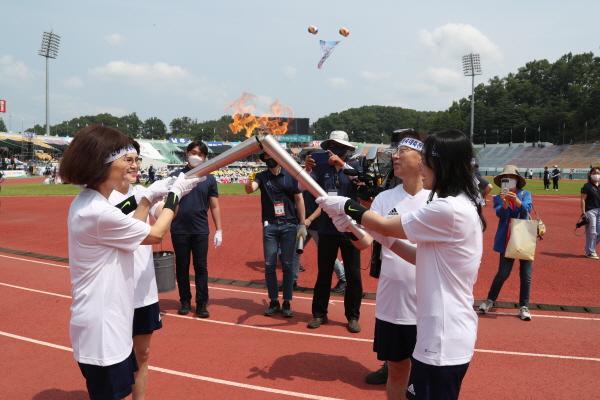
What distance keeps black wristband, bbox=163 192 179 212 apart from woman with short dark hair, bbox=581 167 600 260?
9.98 meters

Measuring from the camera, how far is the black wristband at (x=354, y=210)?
8.68 feet

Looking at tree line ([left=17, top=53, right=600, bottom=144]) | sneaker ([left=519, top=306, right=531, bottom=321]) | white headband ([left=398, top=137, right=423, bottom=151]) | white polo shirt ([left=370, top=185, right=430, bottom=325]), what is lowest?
sneaker ([left=519, top=306, right=531, bottom=321])

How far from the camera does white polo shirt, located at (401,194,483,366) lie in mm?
2289

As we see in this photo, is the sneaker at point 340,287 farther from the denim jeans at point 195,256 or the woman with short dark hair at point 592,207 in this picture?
the woman with short dark hair at point 592,207

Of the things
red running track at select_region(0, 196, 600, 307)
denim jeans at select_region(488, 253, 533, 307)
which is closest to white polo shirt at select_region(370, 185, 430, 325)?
denim jeans at select_region(488, 253, 533, 307)

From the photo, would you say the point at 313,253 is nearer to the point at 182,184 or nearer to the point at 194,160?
the point at 194,160

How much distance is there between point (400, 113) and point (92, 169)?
5732 inches

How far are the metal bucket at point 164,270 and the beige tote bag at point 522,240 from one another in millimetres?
4607

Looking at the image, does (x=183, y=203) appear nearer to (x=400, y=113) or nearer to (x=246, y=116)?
(x=246, y=116)

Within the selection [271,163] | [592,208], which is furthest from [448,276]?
[592,208]

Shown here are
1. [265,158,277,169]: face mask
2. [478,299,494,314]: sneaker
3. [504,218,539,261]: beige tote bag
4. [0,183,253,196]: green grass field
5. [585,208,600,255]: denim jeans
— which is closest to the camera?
[504,218,539,261]: beige tote bag

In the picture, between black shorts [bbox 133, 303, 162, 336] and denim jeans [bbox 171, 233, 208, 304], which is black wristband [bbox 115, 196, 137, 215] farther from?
denim jeans [bbox 171, 233, 208, 304]

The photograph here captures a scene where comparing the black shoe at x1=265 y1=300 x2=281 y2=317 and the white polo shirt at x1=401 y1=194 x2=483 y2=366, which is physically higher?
the white polo shirt at x1=401 y1=194 x2=483 y2=366

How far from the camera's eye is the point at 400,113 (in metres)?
142
